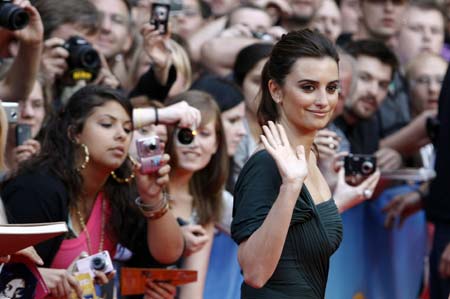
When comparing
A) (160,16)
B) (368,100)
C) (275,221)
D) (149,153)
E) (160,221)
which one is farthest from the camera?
(368,100)

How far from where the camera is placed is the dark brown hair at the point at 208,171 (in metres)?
7.06

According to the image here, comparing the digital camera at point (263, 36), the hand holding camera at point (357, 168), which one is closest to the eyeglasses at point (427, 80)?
the digital camera at point (263, 36)

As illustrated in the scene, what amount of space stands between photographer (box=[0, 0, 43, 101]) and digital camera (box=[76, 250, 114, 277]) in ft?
4.11

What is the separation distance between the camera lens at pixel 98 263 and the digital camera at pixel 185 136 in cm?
108

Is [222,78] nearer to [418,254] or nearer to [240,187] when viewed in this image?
[418,254]

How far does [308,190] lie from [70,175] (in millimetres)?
1572

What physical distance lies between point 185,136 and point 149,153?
702 millimetres

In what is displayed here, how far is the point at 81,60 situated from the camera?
281 inches

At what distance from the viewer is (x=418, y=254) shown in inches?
354

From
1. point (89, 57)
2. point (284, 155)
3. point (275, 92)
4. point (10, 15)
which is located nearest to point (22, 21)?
point (10, 15)

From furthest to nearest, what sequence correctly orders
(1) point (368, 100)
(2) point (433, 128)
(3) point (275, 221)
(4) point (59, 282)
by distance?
1. (1) point (368, 100)
2. (2) point (433, 128)
3. (4) point (59, 282)
4. (3) point (275, 221)

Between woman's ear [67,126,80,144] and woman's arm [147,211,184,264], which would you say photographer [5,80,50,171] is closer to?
woman's ear [67,126,80,144]

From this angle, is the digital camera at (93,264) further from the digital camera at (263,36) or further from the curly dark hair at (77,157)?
the digital camera at (263,36)

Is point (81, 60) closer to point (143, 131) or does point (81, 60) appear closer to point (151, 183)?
point (143, 131)
